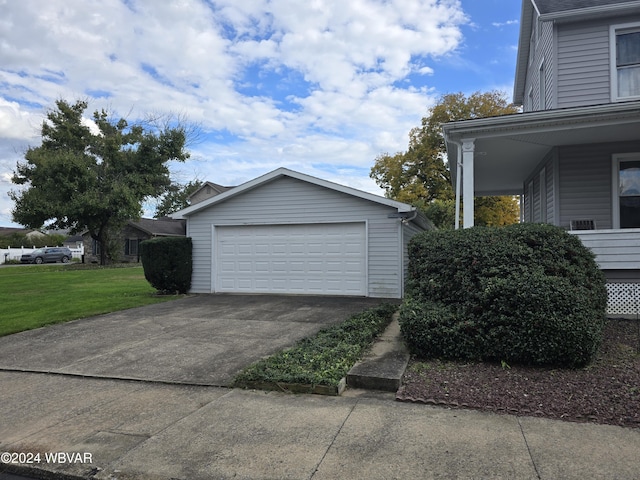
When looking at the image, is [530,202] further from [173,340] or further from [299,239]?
[173,340]

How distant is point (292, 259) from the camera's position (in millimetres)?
12516

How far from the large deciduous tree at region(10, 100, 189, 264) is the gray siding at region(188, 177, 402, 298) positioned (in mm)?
17617

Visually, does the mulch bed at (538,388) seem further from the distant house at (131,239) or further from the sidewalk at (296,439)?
the distant house at (131,239)

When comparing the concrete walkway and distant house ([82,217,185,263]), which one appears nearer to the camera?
the concrete walkway

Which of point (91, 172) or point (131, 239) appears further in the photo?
point (131, 239)

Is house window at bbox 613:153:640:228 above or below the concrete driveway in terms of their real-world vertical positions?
above

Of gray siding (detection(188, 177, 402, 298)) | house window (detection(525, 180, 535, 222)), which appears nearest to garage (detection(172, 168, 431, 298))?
gray siding (detection(188, 177, 402, 298))

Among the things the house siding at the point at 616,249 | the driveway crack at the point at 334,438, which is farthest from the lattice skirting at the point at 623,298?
the driveway crack at the point at 334,438

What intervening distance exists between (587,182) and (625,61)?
2.97 m

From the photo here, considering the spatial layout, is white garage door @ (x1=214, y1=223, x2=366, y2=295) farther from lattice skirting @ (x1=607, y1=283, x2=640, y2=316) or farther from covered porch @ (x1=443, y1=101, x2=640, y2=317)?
lattice skirting @ (x1=607, y1=283, x2=640, y2=316)

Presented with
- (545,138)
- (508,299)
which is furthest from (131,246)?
(508,299)

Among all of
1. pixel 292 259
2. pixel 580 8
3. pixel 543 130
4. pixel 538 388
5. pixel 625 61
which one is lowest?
pixel 538 388

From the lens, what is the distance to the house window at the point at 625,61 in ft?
30.7

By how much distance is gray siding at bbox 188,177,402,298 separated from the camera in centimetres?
1166
